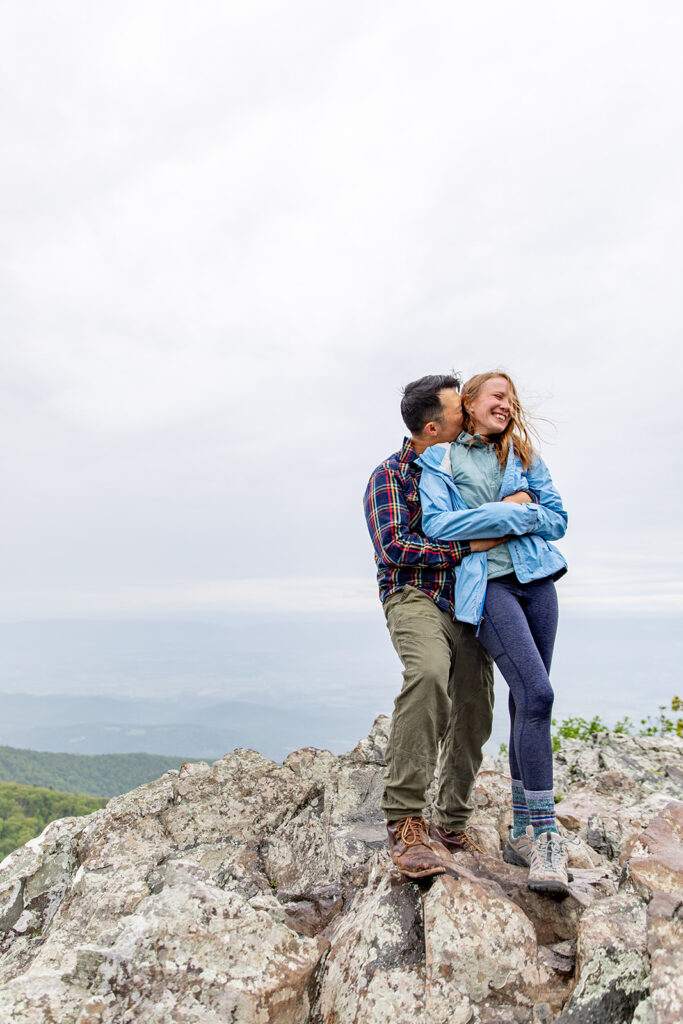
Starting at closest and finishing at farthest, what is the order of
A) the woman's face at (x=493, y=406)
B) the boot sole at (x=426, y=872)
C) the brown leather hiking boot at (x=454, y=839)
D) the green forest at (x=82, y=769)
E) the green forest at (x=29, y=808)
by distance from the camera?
the boot sole at (x=426, y=872) < the brown leather hiking boot at (x=454, y=839) < the woman's face at (x=493, y=406) < the green forest at (x=29, y=808) < the green forest at (x=82, y=769)

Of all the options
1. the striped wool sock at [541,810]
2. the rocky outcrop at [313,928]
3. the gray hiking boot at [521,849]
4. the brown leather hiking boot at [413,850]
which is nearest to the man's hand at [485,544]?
the striped wool sock at [541,810]

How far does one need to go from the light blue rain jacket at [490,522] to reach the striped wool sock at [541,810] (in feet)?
4.50

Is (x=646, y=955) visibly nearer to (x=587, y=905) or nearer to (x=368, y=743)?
(x=587, y=905)

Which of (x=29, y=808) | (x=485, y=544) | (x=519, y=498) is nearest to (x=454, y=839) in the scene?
(x=485, y=544)

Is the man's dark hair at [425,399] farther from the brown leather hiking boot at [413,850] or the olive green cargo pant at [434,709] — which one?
the brown leather hiking boot at [413,850]

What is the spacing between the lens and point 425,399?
5.73 meters

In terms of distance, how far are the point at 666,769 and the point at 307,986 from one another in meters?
7.19

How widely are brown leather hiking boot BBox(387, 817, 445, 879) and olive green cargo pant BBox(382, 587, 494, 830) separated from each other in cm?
8

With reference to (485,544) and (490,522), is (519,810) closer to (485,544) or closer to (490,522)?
(485,544)

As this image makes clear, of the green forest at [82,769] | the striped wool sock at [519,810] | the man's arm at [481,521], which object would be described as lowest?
the green forest at [82,769]

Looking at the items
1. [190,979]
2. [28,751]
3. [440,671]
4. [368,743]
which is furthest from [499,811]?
[28,751]

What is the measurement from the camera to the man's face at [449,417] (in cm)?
571

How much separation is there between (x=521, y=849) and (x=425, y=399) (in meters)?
3.85

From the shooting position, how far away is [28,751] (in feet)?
234
